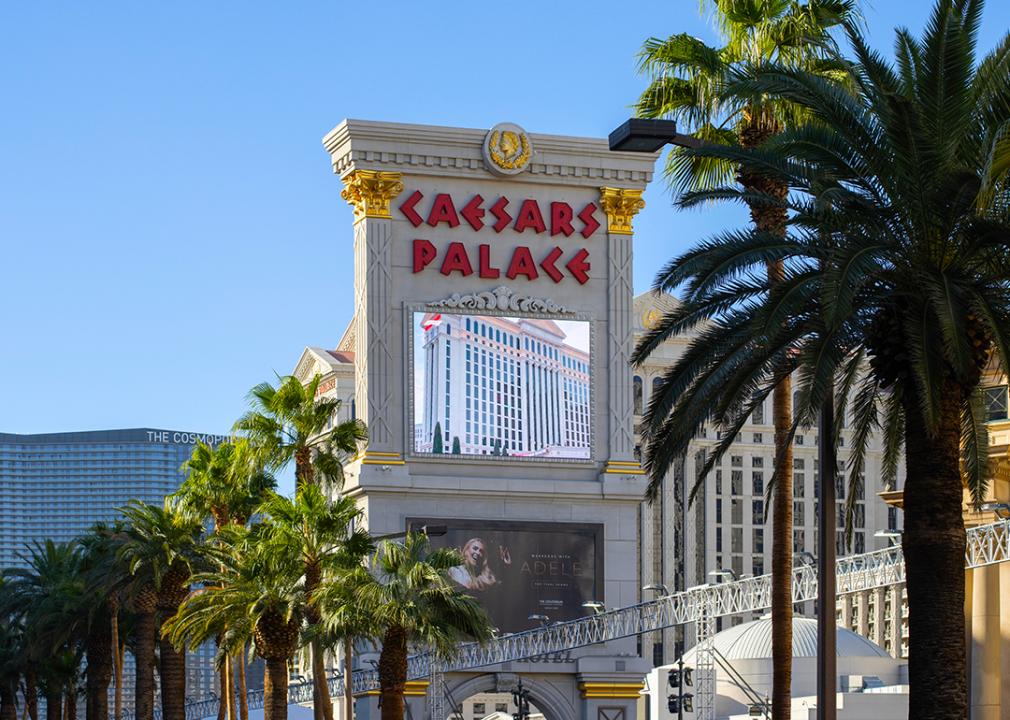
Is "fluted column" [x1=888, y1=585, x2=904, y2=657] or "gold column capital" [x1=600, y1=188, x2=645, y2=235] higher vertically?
"gold column capital" [x1=600, y1=188, x2=645, y2=235]

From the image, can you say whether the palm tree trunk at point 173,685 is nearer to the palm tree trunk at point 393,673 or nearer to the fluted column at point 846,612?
the palm tree trunk at point 393,673

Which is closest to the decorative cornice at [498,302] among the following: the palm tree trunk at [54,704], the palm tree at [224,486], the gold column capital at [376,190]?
the gold column capital at [376,190]

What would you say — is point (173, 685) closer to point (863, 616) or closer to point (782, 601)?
point (782, 601)

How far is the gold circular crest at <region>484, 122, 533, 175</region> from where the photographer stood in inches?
2840

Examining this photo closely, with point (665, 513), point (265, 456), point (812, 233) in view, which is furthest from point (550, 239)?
Result: point (665, 513)

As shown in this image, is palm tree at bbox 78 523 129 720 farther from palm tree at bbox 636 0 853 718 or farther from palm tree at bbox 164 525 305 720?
palm tree at bbox 636 0 853 718

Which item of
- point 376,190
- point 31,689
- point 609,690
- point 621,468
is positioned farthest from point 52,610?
point 621,468

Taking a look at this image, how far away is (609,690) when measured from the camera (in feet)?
232

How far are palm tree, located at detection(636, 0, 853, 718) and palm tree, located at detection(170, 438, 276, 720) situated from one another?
27526 mm

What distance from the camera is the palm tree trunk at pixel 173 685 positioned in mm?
70875

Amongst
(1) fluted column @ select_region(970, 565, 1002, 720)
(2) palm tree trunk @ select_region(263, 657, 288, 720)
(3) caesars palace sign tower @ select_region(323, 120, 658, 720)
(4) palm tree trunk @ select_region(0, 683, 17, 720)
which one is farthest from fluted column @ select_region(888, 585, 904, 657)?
(2) palm tree trunk @ select_region(263, 657, 288, 720)

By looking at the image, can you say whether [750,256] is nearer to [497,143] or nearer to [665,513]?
[497,143]

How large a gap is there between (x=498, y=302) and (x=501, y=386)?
2.98 metres

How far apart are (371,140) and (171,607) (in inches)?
708
